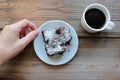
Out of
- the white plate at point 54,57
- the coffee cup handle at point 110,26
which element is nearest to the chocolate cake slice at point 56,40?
the white plate at point 54,57

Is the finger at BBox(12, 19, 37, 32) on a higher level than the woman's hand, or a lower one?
higher

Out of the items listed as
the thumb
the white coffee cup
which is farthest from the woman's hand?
the white coffee cup

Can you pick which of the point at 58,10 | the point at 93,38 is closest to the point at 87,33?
the point at 93,38

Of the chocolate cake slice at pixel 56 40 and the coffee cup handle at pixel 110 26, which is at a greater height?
the coffee cup handle at pixel 110 26

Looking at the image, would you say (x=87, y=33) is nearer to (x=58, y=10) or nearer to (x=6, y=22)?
(x=58, y=10)

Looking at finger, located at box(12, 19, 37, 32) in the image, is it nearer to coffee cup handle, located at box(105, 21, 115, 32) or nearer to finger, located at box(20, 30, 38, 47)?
finger, located at box(20, 30, 38, 47)

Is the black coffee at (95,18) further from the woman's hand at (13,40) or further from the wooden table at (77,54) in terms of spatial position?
the woman's hand at (13,40)
